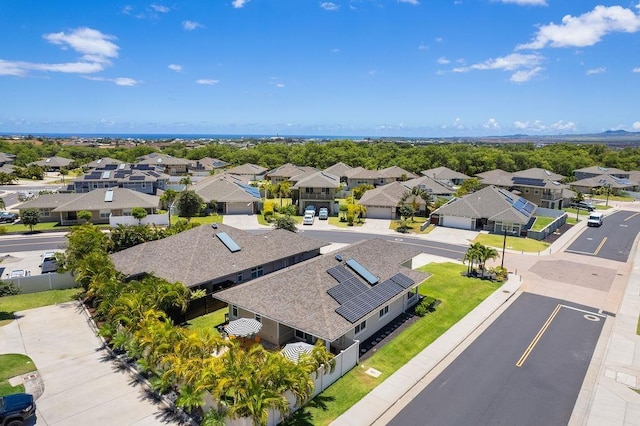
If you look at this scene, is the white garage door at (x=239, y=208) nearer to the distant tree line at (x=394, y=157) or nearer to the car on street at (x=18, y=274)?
the car on street at (x=18, y=274)

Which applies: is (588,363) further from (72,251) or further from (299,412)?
(72,251)

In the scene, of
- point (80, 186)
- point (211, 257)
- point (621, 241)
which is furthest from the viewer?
point (80, 186)

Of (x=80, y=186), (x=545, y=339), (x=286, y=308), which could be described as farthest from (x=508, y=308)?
(x=80, y=186)

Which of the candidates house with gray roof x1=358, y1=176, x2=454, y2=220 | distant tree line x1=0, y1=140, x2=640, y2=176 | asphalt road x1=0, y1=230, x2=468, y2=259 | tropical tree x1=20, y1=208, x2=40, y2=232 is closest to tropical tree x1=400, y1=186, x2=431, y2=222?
house with gray roof x1=358, y1=176, x2=454, y2=220

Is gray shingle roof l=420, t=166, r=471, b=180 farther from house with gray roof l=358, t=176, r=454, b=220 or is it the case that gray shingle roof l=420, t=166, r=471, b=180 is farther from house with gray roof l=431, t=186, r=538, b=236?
house with gray roof l=431, t=186, r=538, b=236

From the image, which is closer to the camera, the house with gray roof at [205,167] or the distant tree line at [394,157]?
the house with gray roof at [205,167]

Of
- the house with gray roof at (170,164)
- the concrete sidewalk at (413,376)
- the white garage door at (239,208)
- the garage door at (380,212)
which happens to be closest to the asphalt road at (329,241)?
the garage door at (380,212)

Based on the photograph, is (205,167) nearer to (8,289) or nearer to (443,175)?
(443,175)
